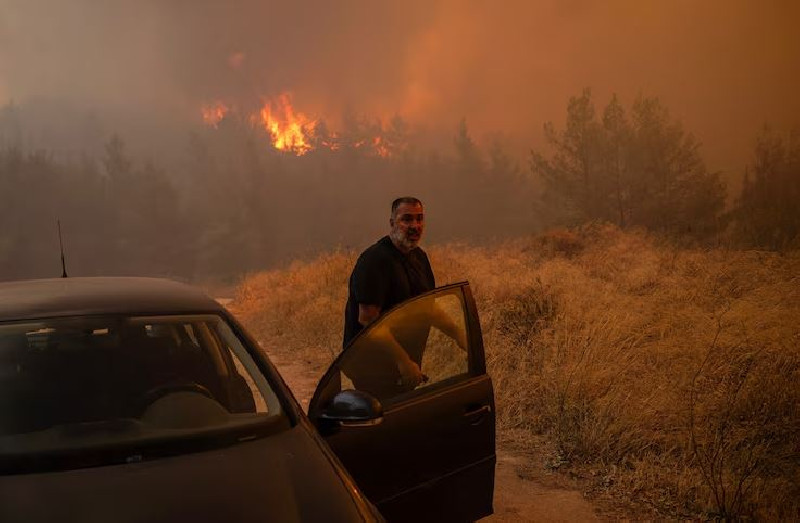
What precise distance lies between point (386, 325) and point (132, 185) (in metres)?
82.2

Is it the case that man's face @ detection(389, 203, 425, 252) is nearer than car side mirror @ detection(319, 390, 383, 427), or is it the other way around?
car side mirror @ detection(319, 390, 383, 427)

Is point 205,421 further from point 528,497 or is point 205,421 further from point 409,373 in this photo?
point 528,497

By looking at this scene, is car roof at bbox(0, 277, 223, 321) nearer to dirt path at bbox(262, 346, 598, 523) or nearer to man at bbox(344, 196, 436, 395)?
man at bbox(344, 196, 436, 395)

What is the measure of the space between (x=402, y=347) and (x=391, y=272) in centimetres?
82

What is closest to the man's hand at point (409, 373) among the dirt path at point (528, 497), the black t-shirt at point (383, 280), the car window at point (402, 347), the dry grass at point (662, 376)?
the car window at point (402, 347)

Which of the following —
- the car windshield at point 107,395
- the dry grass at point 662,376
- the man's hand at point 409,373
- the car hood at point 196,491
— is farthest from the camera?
the dry grass at point 662,376

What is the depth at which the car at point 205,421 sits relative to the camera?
5.70 ft

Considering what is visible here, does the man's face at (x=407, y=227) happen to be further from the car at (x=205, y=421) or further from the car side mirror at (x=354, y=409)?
the car side mirror at (x=354, y=409)

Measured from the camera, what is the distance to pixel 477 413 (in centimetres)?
295

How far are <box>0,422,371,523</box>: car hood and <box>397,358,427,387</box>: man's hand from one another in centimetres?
89

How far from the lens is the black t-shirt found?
142 inches

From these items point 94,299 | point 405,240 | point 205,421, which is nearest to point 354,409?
point 205,421

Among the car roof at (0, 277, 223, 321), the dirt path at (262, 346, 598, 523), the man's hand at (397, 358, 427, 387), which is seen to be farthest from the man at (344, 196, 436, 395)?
the dirt path at (262, 346, 598, 523)

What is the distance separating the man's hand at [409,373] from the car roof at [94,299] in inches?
32.6
